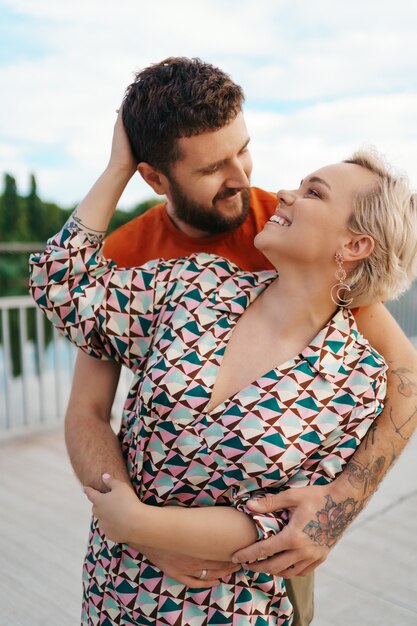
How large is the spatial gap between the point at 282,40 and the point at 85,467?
17.3ft

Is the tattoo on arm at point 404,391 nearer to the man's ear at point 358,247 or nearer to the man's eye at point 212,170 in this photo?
the man's ear at point 358,247

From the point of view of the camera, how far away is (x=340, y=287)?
1.23 m

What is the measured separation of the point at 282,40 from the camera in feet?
18.3

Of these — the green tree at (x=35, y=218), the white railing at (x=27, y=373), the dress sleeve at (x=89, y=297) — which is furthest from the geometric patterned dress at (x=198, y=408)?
the green tree at (x=35, y=218)

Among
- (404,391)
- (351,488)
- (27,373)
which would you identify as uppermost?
(404,391)

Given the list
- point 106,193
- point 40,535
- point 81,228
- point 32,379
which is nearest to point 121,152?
point 106,193

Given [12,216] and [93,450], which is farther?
[12,216]

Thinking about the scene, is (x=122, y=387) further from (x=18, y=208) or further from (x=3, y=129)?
(x=3, y=129)

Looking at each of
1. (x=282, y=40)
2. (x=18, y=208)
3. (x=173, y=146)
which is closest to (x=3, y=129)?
(x=18, y=208)

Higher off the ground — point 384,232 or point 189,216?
point 384,232

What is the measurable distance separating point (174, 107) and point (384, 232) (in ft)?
1.93

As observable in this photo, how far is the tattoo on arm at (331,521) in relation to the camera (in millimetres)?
1119

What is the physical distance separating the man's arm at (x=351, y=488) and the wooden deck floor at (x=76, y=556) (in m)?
1.28

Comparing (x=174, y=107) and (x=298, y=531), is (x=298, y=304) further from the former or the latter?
Result: (x=174, y=107)
